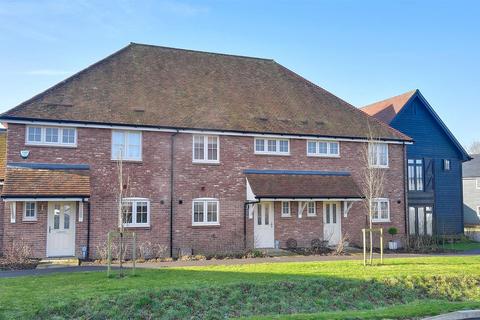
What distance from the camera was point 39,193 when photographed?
1752 centimetres

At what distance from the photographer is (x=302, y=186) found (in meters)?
21.9

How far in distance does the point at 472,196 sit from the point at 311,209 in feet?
101

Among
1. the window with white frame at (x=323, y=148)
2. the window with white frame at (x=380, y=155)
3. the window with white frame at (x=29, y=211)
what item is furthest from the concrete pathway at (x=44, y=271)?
the window with white frame at (x=380, y=155)

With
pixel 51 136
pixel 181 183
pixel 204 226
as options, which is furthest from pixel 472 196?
pixel 51 136

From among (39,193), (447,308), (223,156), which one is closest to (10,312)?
(39,193)

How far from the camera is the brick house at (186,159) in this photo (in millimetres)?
18641

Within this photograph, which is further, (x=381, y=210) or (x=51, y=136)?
(x=381, y=210)

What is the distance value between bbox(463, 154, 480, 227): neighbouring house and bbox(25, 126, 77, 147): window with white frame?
130 feet

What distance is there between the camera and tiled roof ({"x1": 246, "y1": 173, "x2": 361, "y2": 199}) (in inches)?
826

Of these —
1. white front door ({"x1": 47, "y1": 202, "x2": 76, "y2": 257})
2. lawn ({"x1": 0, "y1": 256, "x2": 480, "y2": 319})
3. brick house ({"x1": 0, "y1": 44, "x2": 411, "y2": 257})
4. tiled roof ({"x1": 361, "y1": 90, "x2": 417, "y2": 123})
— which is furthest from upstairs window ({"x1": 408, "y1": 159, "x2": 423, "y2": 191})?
white front door ({"x1": 47, "y1": 202, "x2": 76, "y2": 257})

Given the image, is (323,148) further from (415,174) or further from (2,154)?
(2,154)

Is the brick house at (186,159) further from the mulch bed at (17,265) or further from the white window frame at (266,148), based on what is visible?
the mulch bed at (17,265)

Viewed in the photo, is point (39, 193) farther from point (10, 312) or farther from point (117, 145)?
point (10, 312)

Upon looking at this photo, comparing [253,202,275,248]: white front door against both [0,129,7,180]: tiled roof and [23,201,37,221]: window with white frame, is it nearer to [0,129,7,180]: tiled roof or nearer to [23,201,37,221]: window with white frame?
[23,201,37,221]: window with white frame
